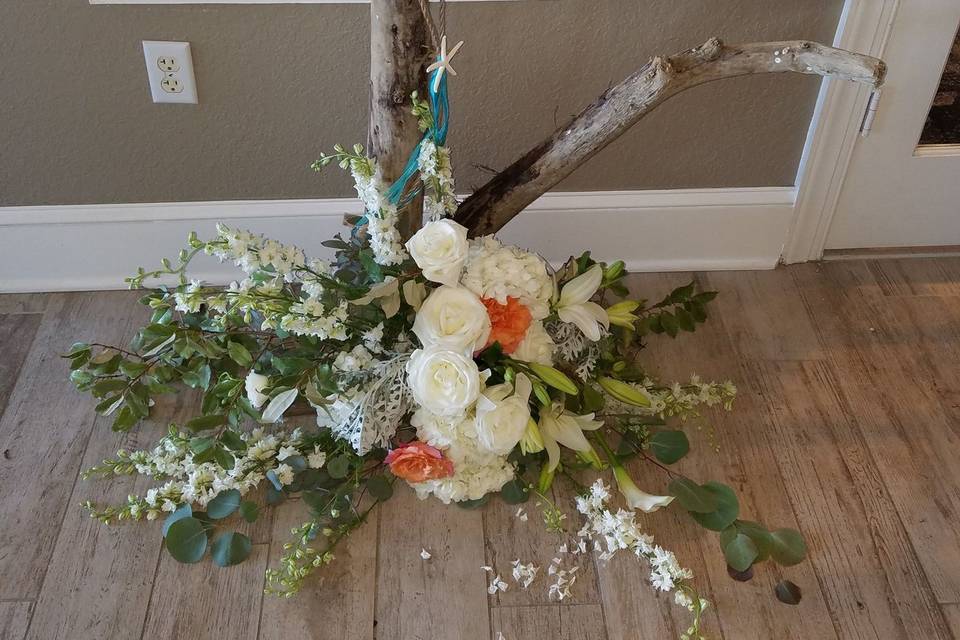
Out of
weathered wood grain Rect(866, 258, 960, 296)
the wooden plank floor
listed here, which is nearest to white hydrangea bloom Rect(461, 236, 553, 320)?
the wooden plank floor

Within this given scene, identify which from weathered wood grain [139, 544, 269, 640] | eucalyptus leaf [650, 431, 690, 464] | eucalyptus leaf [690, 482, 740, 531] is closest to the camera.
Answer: weathered wood grain [139, 544, 269, 640]

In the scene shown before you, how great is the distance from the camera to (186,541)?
1477 mm

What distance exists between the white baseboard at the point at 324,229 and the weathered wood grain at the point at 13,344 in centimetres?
9

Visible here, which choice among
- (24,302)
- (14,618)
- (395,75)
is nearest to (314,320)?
(395,75)

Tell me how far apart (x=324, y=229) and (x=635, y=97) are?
78 cm

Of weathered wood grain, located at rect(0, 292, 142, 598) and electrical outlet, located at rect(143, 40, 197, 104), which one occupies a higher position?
electrical outlet, located at rect(143, 40, 197, 104)

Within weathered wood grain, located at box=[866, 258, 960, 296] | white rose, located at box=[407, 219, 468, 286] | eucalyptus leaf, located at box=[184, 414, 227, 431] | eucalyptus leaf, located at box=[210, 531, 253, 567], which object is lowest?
eucalyptus leaf, located at box=[210, 531, 253, 567]

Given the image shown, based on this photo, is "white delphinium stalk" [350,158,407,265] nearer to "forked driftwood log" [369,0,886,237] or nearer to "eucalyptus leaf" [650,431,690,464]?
"forked driftwood log" [369,0,886,237]

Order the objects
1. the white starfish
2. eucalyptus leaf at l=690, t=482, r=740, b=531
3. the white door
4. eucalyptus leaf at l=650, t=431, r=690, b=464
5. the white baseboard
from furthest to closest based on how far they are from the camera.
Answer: the white baseboard
the white door
eucalyptus leaf at l=650, t=431, r=690, b=464
eucalyptus leaf at l=690, t=482, r=740, b=531
the white starfish

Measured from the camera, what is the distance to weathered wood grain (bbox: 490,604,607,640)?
4.60 feet

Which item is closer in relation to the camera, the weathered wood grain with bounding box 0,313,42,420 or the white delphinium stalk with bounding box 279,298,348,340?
the white delphinium stalk with bounding box 279,298,348,340

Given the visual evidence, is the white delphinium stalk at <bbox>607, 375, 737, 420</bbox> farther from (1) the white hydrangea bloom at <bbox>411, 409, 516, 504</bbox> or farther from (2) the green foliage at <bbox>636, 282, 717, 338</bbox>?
(1) the white hydrangea bloom at <bbox>411, 409, 516, 504</bbox>

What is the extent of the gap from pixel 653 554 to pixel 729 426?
0.38 m

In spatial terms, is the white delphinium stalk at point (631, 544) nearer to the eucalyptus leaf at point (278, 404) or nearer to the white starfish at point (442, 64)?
the eucalyptus leaf at point (278, 404)
